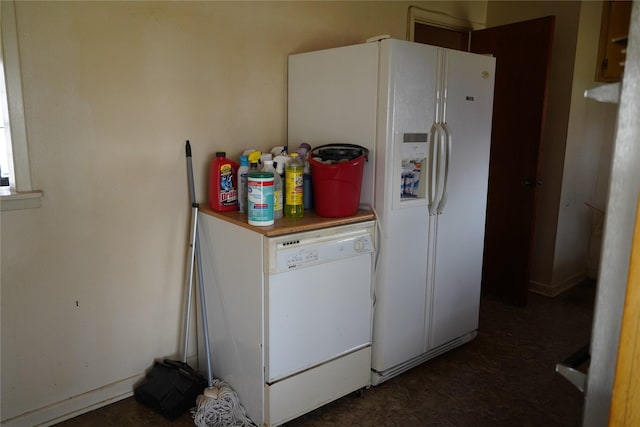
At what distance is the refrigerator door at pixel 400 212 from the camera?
2.19 meters

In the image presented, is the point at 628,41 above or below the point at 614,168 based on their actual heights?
above

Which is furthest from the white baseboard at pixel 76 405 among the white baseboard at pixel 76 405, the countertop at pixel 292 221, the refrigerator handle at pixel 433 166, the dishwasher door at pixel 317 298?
the refrigerator handle at pixel 433 166

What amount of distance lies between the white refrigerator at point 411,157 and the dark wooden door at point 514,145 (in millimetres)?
835

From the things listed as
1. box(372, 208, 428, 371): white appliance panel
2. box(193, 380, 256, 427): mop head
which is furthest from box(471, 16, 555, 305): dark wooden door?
box(193, 380, 256, 427): mop head

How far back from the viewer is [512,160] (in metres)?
3.50

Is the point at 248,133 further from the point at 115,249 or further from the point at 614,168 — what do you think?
the point at 614,168

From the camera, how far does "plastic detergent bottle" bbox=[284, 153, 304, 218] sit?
84.0 inches

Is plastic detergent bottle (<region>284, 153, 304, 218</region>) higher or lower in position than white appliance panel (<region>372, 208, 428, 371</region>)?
higher

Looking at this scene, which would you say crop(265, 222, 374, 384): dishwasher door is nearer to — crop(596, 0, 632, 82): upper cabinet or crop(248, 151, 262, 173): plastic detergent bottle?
crop(248, 151, 262, 173): plastic detergent bottle

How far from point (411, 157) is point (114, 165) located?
1436 millimetres

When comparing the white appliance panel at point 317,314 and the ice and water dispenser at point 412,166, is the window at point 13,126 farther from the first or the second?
the ice and water dispenser at point 412,166

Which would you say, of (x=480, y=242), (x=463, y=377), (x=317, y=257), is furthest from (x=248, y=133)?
(x=463, y=377)

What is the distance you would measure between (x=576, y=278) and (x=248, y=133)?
3159 millimetres

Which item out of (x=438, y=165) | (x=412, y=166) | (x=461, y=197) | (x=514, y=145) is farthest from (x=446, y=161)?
(x=514, y=145)
